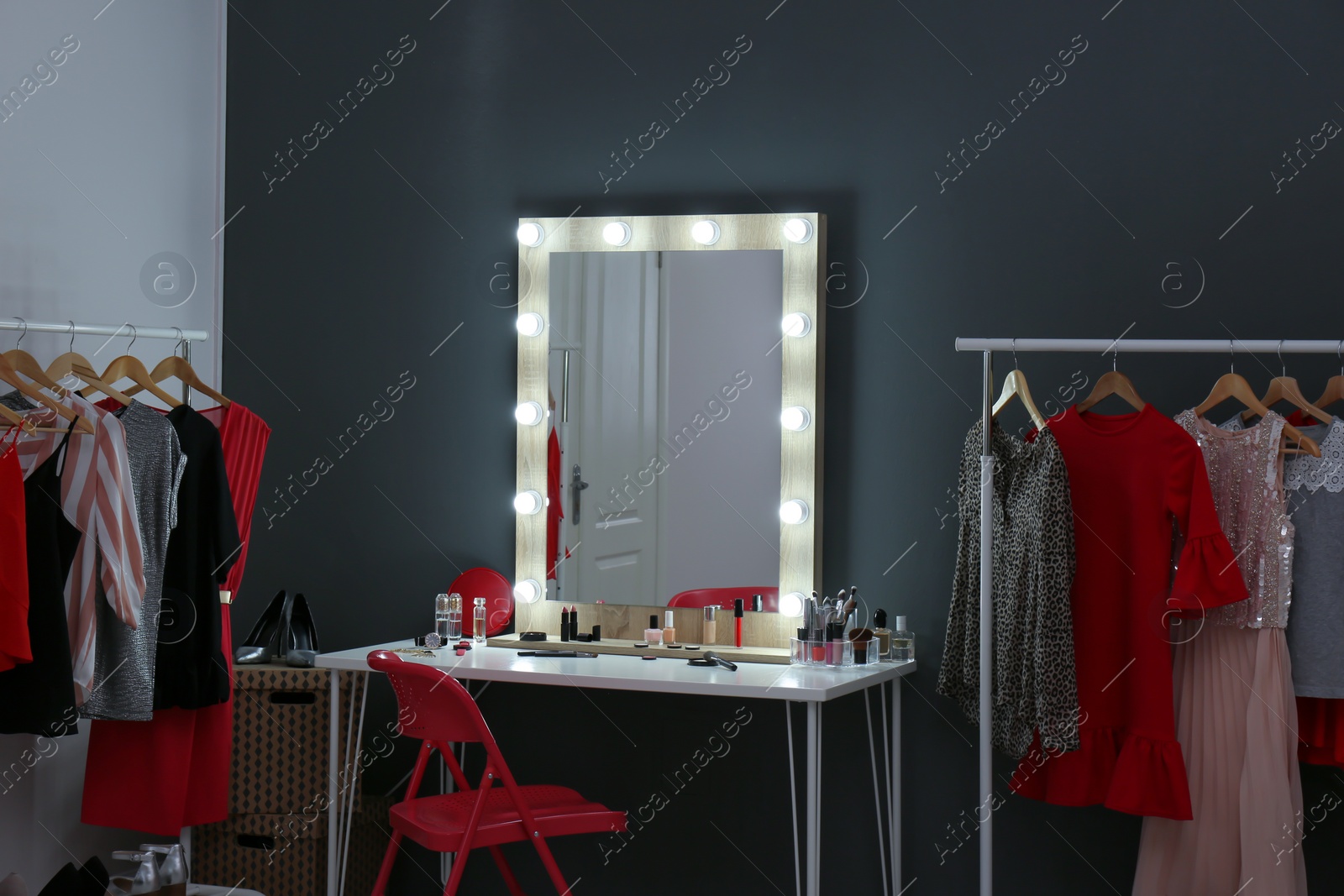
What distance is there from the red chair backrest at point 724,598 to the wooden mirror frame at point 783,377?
0.03m

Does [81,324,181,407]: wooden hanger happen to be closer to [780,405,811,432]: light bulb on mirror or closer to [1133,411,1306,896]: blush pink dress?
[780,405,811,432]: light bulb on mirror

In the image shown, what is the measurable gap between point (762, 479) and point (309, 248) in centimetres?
166

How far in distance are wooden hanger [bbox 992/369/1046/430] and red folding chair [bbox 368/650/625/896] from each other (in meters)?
1.34

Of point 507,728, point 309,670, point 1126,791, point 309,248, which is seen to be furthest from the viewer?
point 309,248

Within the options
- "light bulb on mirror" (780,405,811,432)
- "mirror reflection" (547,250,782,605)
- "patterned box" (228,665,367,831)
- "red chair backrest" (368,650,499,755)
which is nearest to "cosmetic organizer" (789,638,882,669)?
"mirror reflection" (547,250,782,605)

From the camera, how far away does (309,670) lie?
318cm

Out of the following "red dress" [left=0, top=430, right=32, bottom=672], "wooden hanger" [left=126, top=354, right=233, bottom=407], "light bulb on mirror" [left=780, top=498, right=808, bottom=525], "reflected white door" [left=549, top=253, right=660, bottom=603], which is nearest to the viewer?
"red dress" [left=0, top=430, right=32, bottom=672]

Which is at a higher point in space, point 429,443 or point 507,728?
point 429,443

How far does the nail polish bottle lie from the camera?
325 centimetres

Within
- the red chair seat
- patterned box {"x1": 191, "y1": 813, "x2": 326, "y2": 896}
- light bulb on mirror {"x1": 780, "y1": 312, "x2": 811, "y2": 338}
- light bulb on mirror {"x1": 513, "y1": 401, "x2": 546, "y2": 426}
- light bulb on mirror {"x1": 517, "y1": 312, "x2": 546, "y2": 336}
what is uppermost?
light bulb on mirror {"x1": 517, "y1": 312, "x2": 546, "y2": 336}

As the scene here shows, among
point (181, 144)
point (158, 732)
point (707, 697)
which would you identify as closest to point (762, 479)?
point (707, 697)

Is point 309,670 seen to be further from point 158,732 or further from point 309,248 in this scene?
point 309,248

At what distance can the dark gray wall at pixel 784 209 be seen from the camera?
9.86 ft

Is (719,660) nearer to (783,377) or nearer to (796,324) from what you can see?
(783,377)
